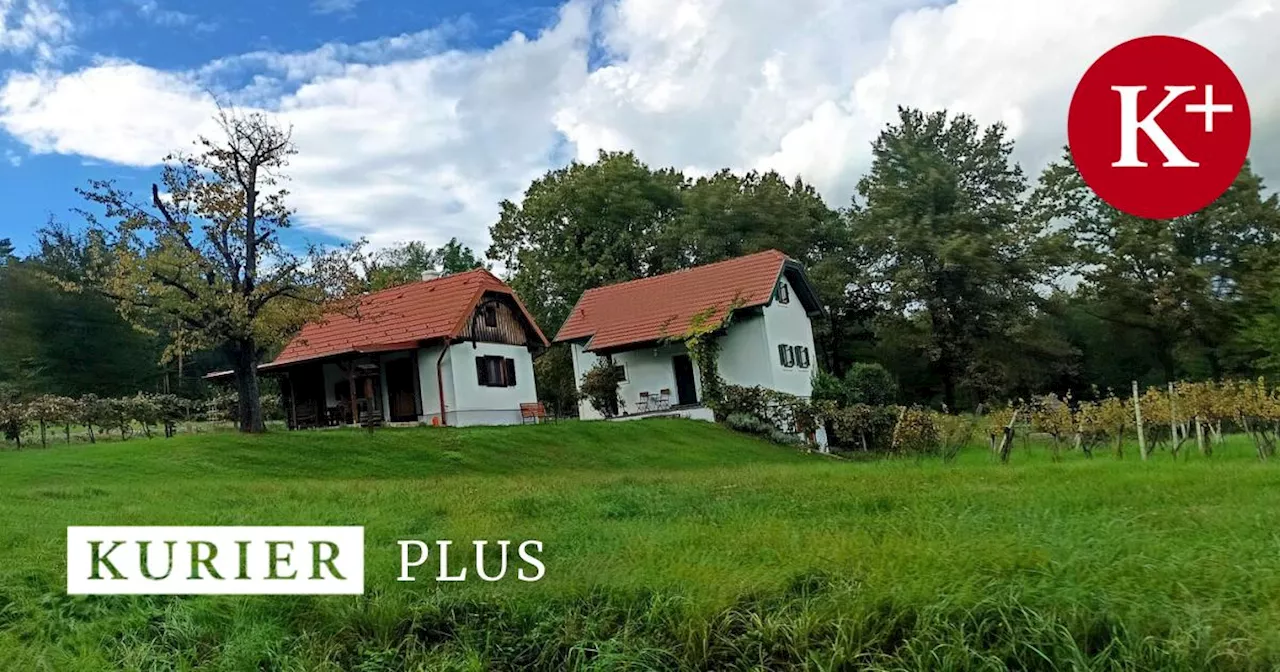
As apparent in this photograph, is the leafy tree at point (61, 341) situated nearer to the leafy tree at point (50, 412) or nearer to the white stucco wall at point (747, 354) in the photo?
the leafy tree at point (50, 412)

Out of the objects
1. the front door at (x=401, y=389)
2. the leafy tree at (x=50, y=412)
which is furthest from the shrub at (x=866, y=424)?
A: the leafy tree at (x=50, y=412)

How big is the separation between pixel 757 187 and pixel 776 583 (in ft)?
116

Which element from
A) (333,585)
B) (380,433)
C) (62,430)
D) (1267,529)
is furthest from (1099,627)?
(62,430)

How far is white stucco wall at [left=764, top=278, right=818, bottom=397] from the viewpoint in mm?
27219

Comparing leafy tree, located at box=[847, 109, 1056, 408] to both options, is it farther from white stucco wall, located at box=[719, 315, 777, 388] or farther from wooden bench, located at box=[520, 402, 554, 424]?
wooden bench, located at box=[520, 402, 554, 424]

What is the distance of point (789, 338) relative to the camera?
2881 centimetres

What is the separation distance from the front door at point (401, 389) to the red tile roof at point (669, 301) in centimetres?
621

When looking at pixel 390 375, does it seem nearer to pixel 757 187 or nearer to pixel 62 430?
pixel 62 430

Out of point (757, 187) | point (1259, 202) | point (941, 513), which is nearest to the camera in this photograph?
point (941, 513)

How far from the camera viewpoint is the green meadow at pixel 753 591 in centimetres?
395

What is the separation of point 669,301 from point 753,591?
25.5 m

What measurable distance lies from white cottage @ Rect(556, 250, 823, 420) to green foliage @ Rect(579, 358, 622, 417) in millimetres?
325

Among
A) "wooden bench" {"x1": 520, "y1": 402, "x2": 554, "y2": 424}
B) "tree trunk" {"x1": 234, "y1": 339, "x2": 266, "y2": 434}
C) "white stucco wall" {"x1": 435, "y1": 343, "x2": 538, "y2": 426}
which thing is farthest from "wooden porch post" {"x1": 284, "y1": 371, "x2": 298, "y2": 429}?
"tree trunk" {"x1": 234, "y1": 339, "x2": 266, "y2": 434}

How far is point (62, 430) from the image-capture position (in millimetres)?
23156
